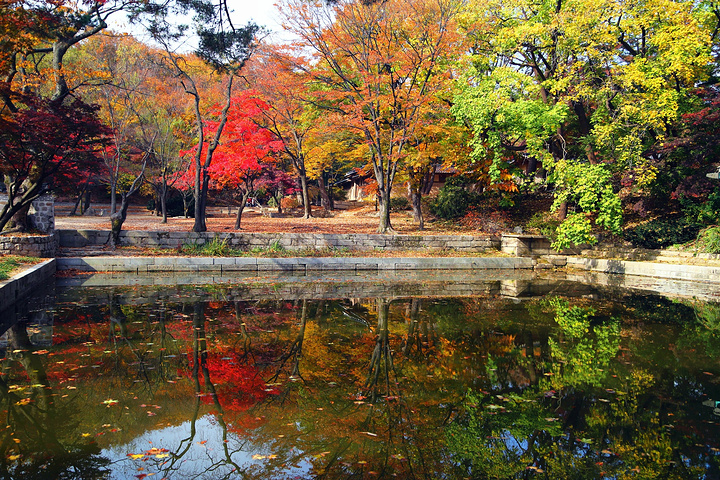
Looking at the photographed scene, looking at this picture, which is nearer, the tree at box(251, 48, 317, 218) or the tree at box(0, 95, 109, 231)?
the tree at box(0, 95, 109, 231)

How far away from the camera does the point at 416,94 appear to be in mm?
17562

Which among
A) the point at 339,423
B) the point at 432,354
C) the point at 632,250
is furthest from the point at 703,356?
the point at 632,250

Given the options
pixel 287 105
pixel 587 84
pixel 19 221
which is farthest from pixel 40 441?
pixel 287 105

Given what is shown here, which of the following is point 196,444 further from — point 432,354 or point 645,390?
point 645,390

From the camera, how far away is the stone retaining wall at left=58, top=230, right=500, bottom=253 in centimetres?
1527

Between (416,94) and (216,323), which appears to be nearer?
Result: (216,323)

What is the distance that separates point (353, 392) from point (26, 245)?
1154 cm

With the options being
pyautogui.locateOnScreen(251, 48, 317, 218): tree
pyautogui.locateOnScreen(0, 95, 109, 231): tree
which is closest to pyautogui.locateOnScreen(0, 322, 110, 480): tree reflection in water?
pyautogui.locateOnScreen(0, 95, 109, 231): tree

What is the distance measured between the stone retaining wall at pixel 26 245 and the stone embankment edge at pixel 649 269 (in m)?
16.8

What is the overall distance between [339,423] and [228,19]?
9861mm

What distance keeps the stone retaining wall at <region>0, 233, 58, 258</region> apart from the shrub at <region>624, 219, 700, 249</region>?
18858 millimetres

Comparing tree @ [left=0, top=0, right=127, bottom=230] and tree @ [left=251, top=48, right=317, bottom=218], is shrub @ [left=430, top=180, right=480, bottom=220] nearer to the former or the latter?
tree @ [left=251, top=48, right=317, bottom=218]

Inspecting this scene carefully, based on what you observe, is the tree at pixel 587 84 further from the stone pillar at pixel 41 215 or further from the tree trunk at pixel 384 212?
the stone pillar at pixel 41 215

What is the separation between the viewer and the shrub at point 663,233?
630 inches
